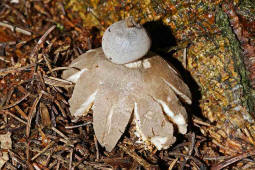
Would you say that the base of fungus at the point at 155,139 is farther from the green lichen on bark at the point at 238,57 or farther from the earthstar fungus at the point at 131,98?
the green lichen on bark at the point at 238,57

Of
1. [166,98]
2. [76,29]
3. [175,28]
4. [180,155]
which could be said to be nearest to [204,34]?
[175,28]

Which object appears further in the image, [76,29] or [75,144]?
[76,29]

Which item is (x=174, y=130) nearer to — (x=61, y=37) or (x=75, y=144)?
(x=75, y=144)

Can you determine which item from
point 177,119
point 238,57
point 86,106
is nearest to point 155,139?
point 177,119

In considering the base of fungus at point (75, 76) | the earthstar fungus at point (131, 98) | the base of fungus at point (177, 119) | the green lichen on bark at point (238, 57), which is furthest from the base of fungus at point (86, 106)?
the green lichen on bark at point (238, 57)

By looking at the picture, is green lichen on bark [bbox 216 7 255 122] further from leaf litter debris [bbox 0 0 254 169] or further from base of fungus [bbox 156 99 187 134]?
base of fungus [bbox 156 99 187 134]

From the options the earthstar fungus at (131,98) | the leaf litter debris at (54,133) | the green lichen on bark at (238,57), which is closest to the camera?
the earthstar fungus at (131,98)

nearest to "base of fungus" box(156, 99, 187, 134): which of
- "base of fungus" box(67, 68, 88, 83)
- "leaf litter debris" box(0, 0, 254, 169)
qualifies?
"leaf litter debris" box(0, 0, 254, 169)
